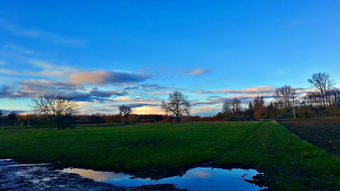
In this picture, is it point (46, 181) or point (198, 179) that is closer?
point (198, 179)

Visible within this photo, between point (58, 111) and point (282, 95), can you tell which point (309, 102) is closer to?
point (282, 95)

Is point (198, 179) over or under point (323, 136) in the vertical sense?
under

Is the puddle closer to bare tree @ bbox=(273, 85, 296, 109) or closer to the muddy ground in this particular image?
the muddy ground

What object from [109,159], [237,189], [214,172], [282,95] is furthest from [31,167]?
[282,95]

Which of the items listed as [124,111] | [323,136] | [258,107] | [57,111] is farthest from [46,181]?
[258,107]

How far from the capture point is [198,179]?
1099 centimetres

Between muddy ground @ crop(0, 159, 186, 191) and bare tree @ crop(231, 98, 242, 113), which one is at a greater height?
bare tree @ crop(231, 98, 242, 113)

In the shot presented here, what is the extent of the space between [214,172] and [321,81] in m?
123

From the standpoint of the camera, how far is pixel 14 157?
61.1 feet

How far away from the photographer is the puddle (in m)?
9.82

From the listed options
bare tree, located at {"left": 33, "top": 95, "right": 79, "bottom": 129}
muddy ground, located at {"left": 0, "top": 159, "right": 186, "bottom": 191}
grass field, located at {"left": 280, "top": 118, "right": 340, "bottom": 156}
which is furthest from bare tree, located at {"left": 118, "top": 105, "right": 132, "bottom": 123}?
muddy ground, located at {"left": 0, "top": 159, "right": 186, "bottom": 191}

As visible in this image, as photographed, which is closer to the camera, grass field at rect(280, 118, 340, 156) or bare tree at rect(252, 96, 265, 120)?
grass field at rect(280, 118, 340, 156)

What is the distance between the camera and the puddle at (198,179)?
32.2 ft

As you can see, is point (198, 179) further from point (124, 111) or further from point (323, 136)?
point (124, 111)
